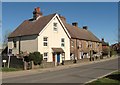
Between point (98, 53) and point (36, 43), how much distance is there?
94.7 ft

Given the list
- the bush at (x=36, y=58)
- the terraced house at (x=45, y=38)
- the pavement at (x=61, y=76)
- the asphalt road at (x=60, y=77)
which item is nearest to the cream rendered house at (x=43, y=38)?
the terraced house at (x=45, y=38)

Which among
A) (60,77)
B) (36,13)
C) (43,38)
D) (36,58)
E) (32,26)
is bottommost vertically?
(60,77)

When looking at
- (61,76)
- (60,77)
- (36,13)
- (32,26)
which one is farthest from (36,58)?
(36,13)

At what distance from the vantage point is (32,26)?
41094 millimetres

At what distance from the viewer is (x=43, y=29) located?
37750 millimetres

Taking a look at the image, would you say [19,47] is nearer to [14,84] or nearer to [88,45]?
[88,45]

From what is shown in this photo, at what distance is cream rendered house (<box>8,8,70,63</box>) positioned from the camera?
37938 millimetres

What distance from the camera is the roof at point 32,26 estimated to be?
127 feet

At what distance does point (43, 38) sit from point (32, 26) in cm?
400

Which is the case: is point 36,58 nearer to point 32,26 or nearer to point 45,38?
point 45,38

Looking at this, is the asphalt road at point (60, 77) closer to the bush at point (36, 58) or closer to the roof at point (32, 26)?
the bush at point (36, 58)

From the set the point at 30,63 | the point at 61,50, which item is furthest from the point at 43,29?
the point at 30,63

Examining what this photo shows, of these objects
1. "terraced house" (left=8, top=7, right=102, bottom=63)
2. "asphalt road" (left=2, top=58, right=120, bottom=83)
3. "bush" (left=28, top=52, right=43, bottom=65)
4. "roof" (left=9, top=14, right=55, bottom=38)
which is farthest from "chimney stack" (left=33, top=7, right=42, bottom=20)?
"asphalt road" (left=2, top=58, right=120, bottom=83)

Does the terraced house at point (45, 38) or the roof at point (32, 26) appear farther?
the roof at point (32, 26)
